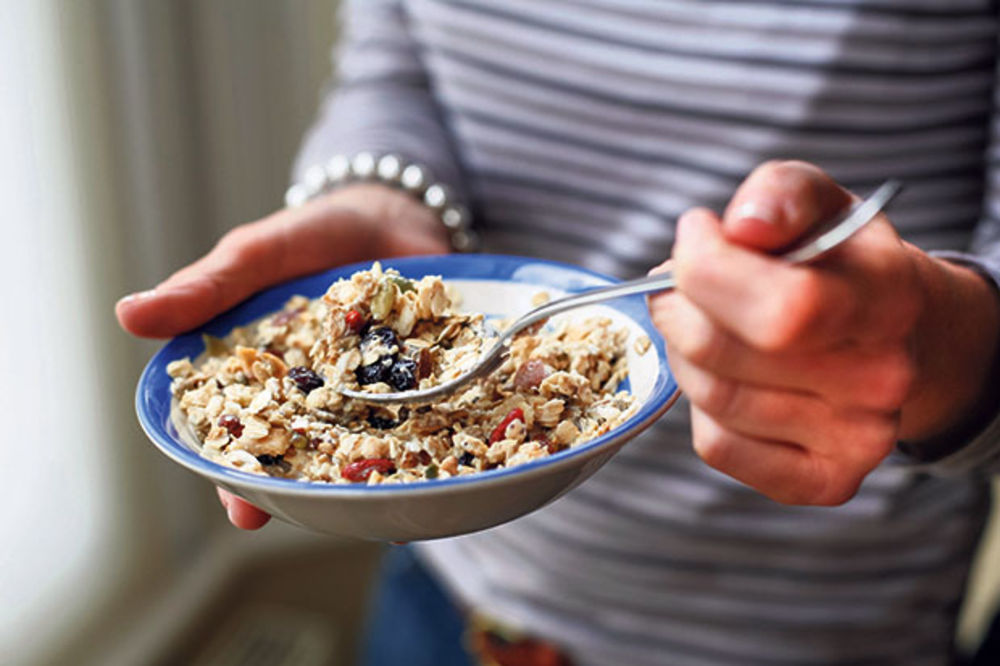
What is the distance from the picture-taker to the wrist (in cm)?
57

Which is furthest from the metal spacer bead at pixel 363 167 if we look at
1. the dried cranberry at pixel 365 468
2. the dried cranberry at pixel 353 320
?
the dried cranberry at pixel 365 468

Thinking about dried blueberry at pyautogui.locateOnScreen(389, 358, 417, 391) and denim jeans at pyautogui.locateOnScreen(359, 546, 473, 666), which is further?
denim jeans at pyautogui.locateOnScreen(359, 546, 473, 666)

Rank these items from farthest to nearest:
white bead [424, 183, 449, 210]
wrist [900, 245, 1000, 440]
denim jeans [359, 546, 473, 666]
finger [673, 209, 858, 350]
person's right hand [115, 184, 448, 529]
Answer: denim jeans [359, 546, 473, 666], white bead [424, 183, 449, 210], person's right hand [115, 184, 448, 529], wrist [900, 245, 1000, 440], finger [673, 209, 858, 350]

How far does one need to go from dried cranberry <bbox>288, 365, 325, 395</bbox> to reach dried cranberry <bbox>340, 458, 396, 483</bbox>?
0.29 feet

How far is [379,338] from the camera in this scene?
0.65 m

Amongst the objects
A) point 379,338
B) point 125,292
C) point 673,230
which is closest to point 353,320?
point 379,338

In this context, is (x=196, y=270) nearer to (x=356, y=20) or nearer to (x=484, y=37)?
(x=484, y=37)

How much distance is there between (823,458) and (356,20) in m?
0.82

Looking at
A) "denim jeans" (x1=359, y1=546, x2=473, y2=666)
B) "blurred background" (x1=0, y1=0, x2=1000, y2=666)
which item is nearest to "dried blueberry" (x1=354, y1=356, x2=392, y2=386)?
"denim jeans" (x1=359, y1=546, x2=473, y2=666)

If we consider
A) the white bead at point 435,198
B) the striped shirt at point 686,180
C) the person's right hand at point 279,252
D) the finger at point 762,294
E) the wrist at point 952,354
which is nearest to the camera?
the finger at point 762,294

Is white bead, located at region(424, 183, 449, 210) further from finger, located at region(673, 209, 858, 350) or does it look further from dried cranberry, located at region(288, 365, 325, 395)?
finger, located at region(673, 209, 858, 350)

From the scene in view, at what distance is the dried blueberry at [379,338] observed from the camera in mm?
645

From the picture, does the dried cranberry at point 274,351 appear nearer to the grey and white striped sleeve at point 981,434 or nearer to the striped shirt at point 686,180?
the striped shirt at point 686,180

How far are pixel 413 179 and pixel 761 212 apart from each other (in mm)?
544
